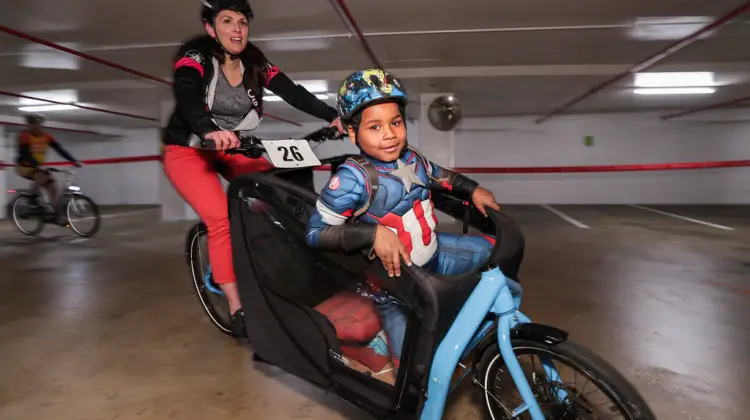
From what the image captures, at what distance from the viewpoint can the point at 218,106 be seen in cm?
→ 185

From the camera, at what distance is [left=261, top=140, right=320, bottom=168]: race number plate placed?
1.48 meters

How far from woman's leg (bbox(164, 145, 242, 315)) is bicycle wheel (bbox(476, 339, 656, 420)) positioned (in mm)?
968

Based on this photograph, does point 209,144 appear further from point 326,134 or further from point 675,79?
point 675,79

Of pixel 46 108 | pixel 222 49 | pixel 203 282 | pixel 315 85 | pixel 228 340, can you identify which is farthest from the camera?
pixel 46 108

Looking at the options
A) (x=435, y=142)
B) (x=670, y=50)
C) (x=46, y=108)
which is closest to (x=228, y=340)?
(x=670, y=50)

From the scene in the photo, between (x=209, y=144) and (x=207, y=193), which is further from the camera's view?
(x=207, y=193)

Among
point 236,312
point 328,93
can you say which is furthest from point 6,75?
point 236,312

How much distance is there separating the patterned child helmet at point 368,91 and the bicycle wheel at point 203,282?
1.31 m

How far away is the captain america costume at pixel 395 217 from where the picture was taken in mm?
1203

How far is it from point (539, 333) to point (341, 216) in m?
0.56

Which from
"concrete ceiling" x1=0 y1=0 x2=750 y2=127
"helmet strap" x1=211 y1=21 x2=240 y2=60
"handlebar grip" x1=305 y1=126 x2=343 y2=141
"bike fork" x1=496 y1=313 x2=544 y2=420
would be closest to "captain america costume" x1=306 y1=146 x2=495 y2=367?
"bike fork" x1=496 y1=313 x2=544 y2=420

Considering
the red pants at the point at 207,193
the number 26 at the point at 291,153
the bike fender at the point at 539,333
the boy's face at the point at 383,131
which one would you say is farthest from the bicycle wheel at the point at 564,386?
the red pants at the point at 207,193

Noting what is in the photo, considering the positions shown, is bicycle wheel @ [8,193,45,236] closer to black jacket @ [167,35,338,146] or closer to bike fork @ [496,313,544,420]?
black jacket @ [167,35,338,146]

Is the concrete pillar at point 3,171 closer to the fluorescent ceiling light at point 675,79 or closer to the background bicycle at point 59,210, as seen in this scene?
the background bicycle at point 59,210
